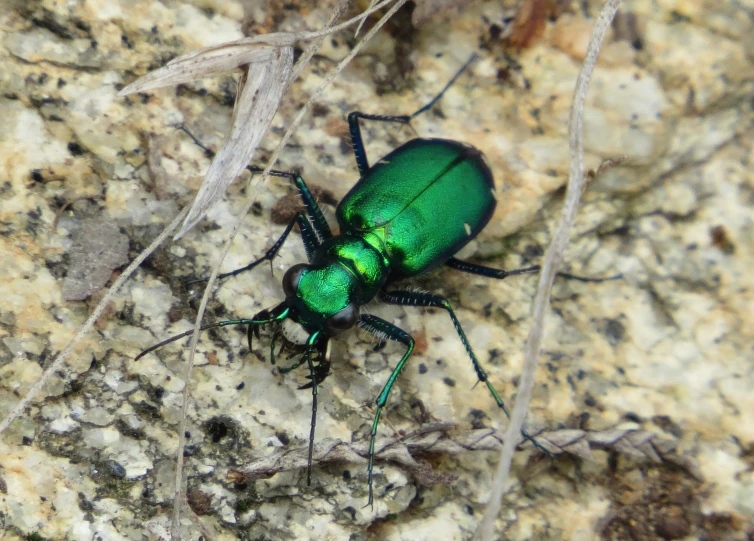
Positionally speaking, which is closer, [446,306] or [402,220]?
[446,306]

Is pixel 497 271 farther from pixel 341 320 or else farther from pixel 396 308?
pixel 341 320

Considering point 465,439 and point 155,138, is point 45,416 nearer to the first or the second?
point 155,138

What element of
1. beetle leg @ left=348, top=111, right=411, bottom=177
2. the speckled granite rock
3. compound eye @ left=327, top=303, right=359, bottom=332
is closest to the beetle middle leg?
beetle leg @ left=348, top=111, right=411, bottom=177

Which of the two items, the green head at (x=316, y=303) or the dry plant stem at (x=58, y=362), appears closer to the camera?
the dry plant stem at (x=58, y=362)

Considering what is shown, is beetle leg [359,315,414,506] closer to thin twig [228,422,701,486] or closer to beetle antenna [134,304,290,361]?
thin twig [228,422,701,486]

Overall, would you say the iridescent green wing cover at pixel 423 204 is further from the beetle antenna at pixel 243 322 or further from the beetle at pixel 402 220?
the beetle antenna at pixel 243 322

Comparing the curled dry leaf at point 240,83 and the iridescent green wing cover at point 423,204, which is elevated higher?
the iridescent green wing cover at point 423,204

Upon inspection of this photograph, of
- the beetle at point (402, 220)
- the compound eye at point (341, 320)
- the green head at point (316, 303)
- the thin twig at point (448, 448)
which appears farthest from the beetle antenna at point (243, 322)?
the thin twig at point (448, 448)

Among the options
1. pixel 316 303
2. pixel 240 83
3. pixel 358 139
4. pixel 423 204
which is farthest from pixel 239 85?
pixel 423 204
